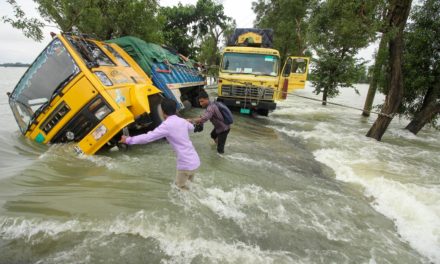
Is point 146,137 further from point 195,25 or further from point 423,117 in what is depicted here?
point 195,25

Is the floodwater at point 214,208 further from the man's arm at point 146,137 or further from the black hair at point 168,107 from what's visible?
the black hair at point 168,107

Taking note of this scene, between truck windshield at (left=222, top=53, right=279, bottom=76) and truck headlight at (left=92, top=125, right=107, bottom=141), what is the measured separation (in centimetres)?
711

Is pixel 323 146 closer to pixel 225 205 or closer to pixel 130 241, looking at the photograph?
pixel 225 205

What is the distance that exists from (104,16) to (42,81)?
6.10m

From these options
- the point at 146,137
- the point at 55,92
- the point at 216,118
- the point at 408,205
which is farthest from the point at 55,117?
the point at 408,205

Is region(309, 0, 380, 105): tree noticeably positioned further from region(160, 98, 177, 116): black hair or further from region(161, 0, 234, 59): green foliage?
region(161, 0, 234, 59): green foliage

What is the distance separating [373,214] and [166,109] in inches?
140

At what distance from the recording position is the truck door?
37.3 feet

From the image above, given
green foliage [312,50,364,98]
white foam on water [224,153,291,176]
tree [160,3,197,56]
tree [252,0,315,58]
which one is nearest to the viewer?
white foam on water [224,153,291,176]

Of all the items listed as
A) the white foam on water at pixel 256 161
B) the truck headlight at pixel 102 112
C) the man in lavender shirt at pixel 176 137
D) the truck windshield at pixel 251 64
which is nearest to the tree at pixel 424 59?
the truck windshield at pixel 251 64

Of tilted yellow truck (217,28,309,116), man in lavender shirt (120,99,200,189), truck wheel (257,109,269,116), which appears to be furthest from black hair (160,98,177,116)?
truck wheel (257,109,269,116)

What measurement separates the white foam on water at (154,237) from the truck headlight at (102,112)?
7.43 feet

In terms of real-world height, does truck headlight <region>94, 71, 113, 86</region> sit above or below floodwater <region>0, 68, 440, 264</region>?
above

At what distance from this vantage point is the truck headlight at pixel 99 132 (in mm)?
5254
